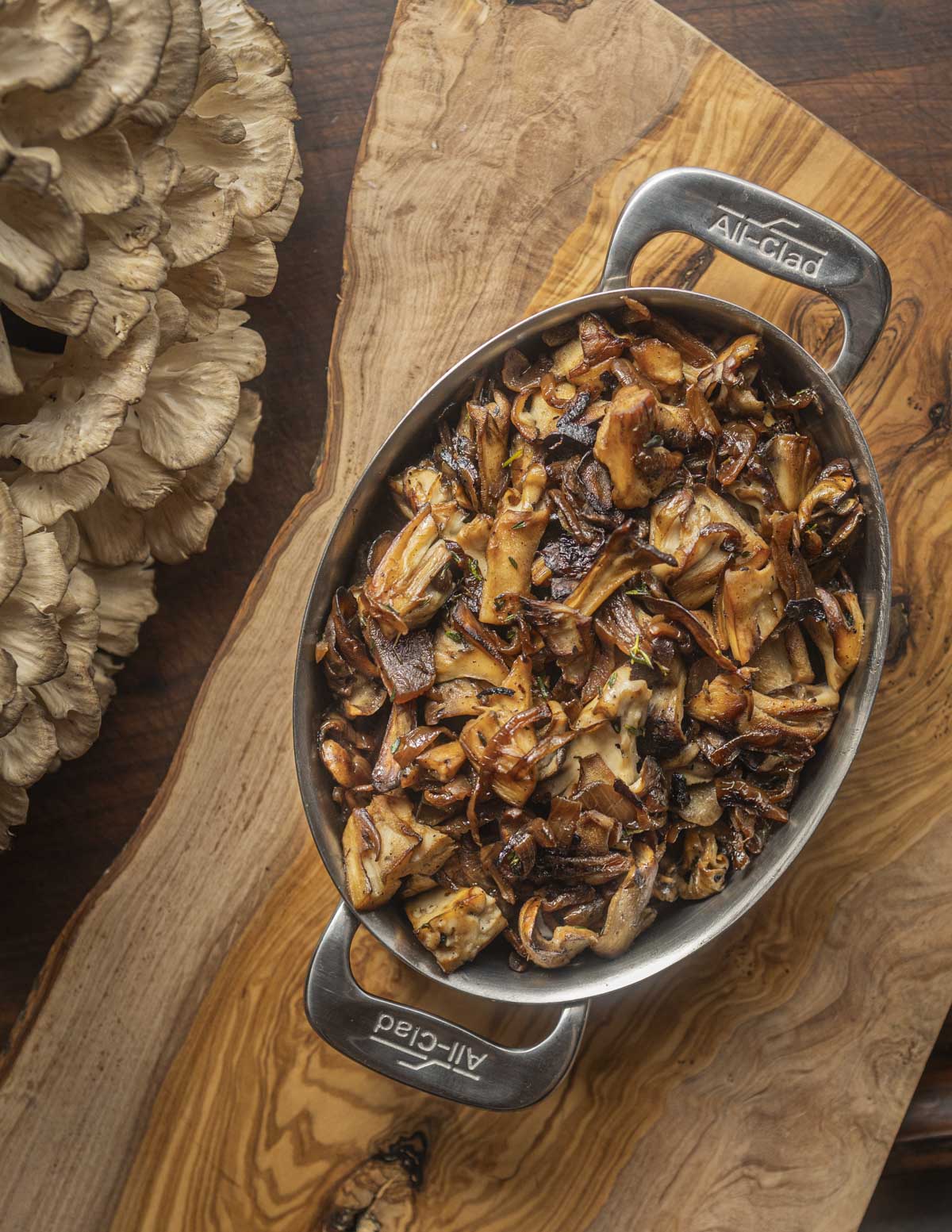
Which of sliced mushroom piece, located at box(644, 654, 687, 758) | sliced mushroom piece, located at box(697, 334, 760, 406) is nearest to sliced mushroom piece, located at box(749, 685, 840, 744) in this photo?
sliced mushroom piece, located at box(644, 654, 687, 758)

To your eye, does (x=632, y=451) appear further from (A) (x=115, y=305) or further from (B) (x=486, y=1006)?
(B) (x=486, y=1006)

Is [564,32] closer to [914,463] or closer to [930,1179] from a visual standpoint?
[914,463]

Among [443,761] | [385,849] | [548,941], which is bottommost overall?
[548,941]

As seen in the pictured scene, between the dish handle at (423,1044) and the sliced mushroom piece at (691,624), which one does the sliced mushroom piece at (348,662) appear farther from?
the sliced mushroom piece at (691,624)

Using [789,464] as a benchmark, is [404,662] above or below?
below

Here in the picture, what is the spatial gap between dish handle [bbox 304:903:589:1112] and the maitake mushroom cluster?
0.56 m

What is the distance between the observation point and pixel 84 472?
1581 millimetres

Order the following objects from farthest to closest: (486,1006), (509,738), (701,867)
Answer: (486,1006)
(701,867)
(509,738)

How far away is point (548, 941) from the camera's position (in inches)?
60.2

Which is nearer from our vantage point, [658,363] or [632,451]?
[632,451]

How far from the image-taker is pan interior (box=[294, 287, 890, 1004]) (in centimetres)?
153

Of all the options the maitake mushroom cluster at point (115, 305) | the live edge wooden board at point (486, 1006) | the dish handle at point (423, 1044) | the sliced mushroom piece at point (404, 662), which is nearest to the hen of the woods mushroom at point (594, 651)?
the sliced mushroom piece at point (404, 662)

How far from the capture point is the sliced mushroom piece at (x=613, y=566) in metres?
1.48

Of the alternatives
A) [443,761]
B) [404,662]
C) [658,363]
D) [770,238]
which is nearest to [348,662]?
[404,662]
